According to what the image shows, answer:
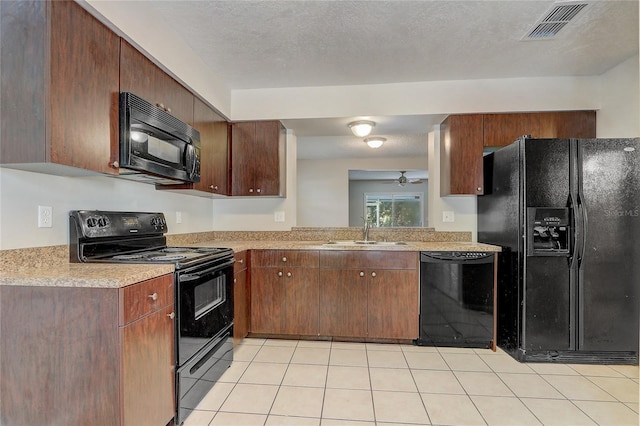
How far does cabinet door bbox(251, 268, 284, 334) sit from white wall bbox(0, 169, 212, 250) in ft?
3.59

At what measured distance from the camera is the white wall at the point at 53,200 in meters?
1.54

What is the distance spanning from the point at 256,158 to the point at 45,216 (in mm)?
1860

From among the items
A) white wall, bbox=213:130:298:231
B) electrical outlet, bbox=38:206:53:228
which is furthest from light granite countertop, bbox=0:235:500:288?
white wall, bbox=213:130:298:231

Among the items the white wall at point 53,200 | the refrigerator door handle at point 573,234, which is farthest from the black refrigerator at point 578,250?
the white wall at point 53,200

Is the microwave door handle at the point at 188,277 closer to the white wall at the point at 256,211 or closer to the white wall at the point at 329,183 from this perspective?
the white wall at the point at 256,211

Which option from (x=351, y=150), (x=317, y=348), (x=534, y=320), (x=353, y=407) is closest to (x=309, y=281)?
(x=317, y=348)

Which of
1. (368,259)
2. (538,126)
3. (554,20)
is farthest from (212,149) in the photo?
(538,126)

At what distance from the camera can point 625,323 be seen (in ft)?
8.09

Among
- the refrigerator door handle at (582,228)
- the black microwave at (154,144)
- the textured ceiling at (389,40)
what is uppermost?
the textured ceiling at (389,40)

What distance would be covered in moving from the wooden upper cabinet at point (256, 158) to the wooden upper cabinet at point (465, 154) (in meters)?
1.68

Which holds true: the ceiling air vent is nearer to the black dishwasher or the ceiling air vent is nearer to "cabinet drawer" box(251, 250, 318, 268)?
the black dishwasher

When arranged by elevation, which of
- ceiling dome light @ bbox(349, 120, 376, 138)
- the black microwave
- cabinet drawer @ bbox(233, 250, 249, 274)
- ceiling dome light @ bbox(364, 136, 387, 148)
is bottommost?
cabinet drawer @ bbox(233, 250, 249, 274)

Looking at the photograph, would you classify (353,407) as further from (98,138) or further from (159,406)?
(98,138)

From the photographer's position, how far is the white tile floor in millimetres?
1835
